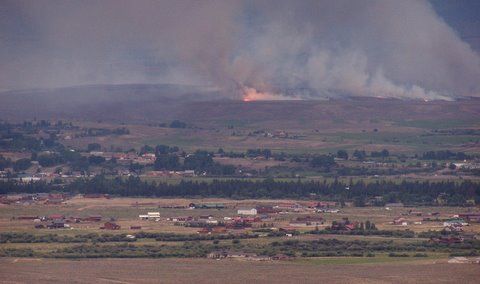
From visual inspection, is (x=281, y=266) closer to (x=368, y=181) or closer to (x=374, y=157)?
(x=368, y=181)

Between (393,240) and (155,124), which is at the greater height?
(155,124)

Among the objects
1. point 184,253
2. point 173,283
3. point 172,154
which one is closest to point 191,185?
point 172,154

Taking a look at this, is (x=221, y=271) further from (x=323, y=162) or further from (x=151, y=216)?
(x=323, y=162)

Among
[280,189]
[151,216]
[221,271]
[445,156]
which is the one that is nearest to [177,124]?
[445,156]

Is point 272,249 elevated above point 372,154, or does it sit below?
below

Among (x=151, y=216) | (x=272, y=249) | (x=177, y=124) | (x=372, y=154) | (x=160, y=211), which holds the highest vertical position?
(x=177, y=124)

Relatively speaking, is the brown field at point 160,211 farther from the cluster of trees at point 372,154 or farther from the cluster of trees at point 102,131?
the cluster of trees at point 102,131
